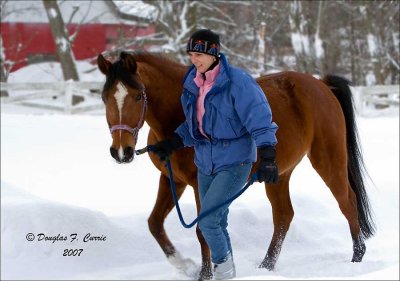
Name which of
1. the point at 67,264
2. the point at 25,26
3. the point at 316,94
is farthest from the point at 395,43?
the point at 67,264

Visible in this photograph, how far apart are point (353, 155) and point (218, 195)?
8.27 feet

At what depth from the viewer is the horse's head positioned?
3.82 metres

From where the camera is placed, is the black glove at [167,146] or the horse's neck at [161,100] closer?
the black glove at [167,146]

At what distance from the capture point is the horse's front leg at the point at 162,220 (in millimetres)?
4633

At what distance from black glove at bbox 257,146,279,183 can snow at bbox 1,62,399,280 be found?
544 mm

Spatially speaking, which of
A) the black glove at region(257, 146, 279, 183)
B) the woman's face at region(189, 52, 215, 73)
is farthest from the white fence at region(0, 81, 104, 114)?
the black glove at region(257, 146, 279, 183)

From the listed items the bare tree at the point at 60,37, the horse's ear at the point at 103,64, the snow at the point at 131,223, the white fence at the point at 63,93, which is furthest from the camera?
the bare tree at the point at 60,37

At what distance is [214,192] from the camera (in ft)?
12.2

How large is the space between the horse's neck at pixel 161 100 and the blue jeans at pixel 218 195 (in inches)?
22.2

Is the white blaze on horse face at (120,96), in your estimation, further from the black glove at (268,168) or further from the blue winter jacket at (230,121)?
the black glove at (268,168)

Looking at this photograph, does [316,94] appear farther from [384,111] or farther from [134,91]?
[384,111]

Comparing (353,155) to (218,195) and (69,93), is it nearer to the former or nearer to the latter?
(218,195)

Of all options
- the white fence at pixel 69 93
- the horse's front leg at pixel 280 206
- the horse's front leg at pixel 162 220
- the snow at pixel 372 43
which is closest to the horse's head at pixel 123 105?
the horse's front leg at pixel 162 220

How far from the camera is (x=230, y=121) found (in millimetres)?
3670
